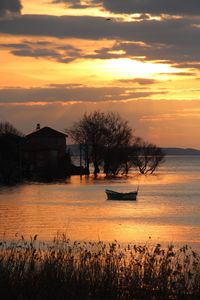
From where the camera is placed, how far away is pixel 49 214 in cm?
5091

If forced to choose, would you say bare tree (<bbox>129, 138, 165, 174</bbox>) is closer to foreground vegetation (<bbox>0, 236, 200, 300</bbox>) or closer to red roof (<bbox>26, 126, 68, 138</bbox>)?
red roof (<bbox>26, 126, 68, 138</bbox>)

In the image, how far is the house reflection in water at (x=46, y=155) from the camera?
382 ft

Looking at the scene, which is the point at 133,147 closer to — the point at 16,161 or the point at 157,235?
the point at 16,161

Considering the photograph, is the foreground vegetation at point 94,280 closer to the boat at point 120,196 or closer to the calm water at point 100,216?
the calm water at point 100,216

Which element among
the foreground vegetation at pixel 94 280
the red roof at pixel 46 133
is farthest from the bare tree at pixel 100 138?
the foreground vegetation at pixel 94 280

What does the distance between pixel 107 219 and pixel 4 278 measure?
33.4 m

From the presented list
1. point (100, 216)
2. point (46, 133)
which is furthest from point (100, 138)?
point (100, 216)

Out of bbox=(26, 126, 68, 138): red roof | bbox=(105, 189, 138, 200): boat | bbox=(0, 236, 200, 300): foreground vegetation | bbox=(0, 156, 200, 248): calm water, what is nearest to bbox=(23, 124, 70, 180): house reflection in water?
bbox=(26, 126, 68, 138): red roof

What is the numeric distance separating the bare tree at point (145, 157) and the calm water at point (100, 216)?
7282 cm

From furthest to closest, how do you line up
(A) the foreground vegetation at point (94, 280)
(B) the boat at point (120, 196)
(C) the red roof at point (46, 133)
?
(C) the red roof at point (46, 133)
(B) the boat at point (120, 196)
(A) the foreground vegetation at point (94, 280)

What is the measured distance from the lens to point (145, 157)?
15725cm

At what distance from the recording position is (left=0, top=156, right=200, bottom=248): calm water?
36.4 m

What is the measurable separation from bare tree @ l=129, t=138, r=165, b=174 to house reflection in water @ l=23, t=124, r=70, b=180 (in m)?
20.1

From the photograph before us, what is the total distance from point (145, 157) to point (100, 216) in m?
108
